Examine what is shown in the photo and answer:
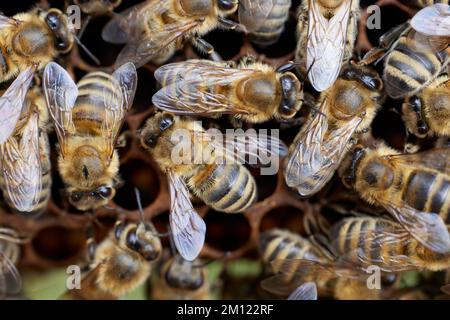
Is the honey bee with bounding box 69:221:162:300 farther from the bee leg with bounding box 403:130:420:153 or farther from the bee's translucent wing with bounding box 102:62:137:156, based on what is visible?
the bee leg with bounding box 403:130:420:153

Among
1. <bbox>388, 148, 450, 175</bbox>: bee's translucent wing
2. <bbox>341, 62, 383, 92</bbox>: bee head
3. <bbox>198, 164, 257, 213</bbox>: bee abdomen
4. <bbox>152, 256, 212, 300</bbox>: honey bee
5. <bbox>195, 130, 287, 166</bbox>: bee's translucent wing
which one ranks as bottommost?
<bbox>152, 256, 212, 300</bbox>: honey bee

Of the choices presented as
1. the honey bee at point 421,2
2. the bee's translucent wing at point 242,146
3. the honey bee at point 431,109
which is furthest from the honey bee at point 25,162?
the honey bee at point 421,2

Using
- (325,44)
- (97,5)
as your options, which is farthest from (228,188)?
(97,5)

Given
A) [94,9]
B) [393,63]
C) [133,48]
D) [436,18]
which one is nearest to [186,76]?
[133,48]

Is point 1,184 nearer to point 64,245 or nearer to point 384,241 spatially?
point 64,245

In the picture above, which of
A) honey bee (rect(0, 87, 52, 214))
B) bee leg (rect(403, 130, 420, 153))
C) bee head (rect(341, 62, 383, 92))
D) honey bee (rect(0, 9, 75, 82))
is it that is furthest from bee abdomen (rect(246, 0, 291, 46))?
honey bee (rect(0, 87, 52, 214))

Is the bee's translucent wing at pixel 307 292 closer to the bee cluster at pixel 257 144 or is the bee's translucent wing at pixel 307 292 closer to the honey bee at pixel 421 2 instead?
the bee cluster at pixel 257 144
